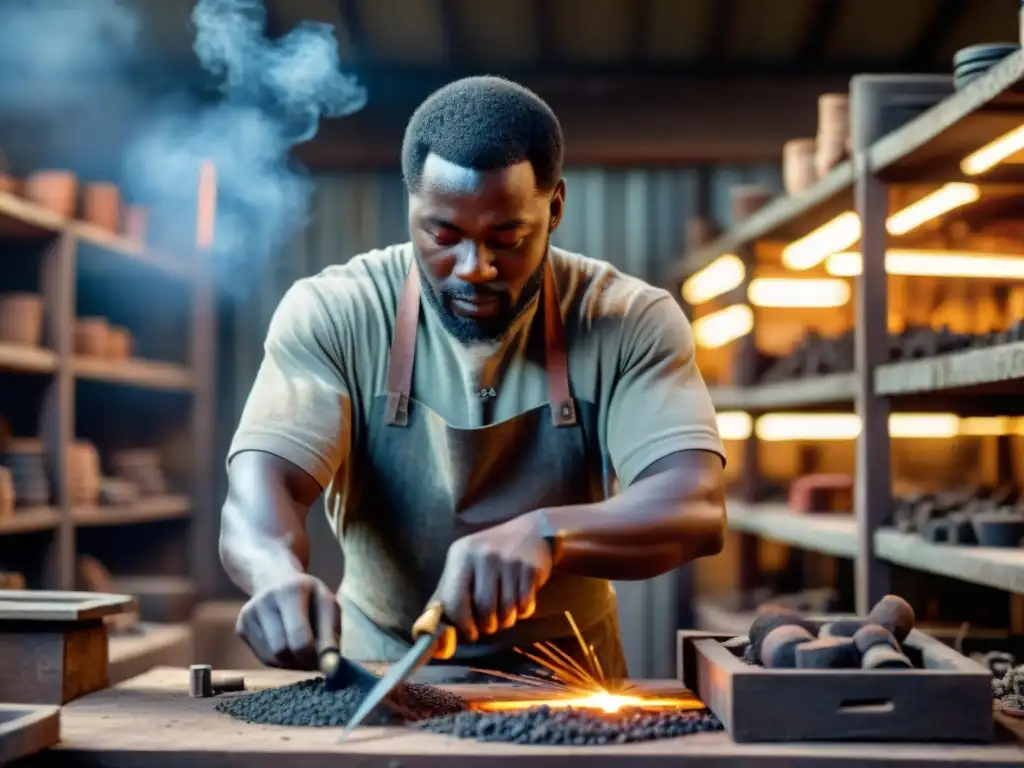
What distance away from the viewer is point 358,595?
9.02ft

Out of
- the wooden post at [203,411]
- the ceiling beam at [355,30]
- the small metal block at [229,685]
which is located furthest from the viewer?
the wooden post at [203,411]

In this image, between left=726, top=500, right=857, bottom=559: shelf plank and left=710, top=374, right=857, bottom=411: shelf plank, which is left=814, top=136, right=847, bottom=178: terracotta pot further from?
left=726, top=500, right=857, bottom=559: shelf plank

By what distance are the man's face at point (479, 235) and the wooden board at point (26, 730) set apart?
0.99 m

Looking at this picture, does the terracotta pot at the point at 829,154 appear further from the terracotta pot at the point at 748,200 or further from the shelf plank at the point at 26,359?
the shelf plank at the point at 26,359

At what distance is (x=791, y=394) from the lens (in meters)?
5.06

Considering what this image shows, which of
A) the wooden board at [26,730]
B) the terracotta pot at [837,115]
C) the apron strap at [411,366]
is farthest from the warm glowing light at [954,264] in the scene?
the wooden board at [26,730]

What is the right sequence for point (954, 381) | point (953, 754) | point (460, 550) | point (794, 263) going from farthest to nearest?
point (794, 263) < point (954, 381) < point (460, 550) < point (953, 754)

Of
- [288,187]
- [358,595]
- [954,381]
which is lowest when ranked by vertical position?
[358,595]

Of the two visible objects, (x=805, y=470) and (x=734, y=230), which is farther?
(x=805, y=470)

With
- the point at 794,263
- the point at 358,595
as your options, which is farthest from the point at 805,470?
the point at 358,595

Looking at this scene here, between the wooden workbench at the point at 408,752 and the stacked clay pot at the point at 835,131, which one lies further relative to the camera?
the stacked clay pot at the point at 835,131

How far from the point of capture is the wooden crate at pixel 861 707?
1822 mm

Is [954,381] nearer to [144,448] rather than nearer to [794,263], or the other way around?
[794,263]

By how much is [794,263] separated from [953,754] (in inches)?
163
